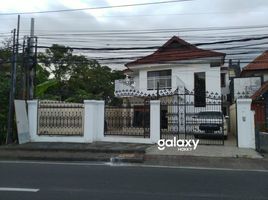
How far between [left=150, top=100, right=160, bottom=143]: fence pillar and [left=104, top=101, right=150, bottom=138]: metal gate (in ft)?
1.08

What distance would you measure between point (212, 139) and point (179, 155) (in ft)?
21.4

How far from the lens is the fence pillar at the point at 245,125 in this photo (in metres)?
17.2

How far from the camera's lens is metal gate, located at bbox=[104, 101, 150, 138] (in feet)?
61.2

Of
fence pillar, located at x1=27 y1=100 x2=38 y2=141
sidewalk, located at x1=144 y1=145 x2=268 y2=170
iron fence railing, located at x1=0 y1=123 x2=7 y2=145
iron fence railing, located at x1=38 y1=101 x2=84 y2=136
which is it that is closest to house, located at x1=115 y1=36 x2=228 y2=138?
iron fence railing, located at x1=38 y1=101 x2=84 y2=136

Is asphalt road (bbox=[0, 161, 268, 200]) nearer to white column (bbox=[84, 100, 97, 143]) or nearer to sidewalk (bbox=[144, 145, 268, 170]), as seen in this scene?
sidewalk (bbox=[144, 145, 268, 170])

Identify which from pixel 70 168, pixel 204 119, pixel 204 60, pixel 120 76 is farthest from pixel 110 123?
pixel 120 76

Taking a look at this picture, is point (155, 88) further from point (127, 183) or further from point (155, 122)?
point (127, 183)

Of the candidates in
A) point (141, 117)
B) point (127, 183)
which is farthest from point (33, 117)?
point (127, 183)

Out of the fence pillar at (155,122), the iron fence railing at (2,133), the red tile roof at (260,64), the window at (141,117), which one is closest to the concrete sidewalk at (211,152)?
the fence pillar at (155,122)

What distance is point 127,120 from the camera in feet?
62.4

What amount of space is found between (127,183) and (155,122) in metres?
9.26

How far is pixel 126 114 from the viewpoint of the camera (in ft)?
62.7

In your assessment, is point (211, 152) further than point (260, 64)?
No

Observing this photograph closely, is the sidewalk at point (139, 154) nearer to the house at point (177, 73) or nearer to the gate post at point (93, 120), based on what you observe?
the gate post at point (93, 120)
